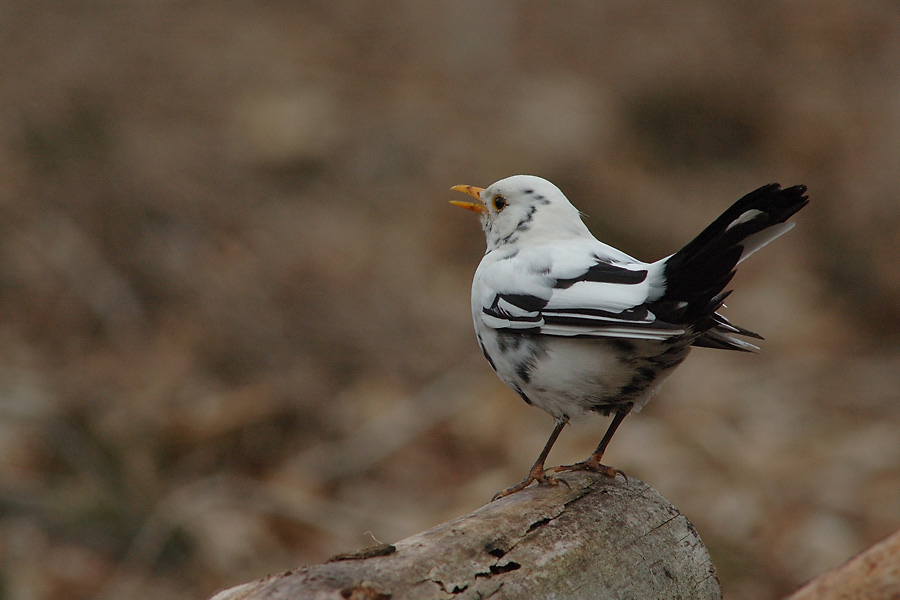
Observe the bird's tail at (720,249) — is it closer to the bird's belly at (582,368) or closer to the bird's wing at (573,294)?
the bird's wing at (573,294)

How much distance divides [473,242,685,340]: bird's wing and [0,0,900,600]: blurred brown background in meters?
1.73

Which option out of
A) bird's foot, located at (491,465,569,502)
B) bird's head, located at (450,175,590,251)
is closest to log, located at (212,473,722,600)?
bird's foot, located at (491,465,569,502)

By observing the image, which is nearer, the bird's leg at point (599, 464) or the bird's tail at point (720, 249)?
the bird's tail at point (720, 249)

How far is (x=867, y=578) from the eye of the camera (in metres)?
2.49

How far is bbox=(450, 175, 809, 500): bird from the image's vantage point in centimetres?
317

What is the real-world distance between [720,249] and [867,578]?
1.16 meters

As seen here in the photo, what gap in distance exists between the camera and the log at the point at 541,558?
96.3 inches

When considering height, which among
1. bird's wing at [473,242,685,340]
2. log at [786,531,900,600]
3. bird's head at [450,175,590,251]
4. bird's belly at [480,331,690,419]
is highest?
bird's head at [450,175,590,251]

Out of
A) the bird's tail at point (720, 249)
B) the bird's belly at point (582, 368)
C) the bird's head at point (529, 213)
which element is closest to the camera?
the bird's tail at point (720, 249)

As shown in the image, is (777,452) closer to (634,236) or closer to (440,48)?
Result: (634,236)

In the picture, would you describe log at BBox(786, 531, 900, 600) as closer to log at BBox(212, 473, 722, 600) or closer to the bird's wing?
log at BBox(212, 473, 722, 600)

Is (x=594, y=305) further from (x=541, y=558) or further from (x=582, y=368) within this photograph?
(x=541, y=558)

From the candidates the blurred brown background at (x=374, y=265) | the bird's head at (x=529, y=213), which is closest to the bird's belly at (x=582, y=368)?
the bird's head at (x=529, y=213)

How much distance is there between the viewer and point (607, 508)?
10.2 ft
